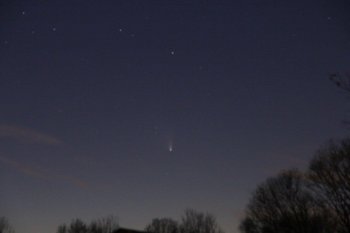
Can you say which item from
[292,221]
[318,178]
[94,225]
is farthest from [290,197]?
[94,225]

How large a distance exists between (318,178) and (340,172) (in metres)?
2.83

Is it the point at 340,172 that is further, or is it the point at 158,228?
the point at 158,228

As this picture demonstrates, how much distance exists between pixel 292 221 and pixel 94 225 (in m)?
52.0

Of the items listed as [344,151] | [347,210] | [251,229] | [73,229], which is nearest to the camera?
[344,151]

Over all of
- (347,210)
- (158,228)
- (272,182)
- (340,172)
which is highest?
(158,228)

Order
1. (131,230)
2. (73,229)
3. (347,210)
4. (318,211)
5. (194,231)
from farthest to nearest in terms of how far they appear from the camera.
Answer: (73,229) < (194,231) < (131,230) < (318,211) < (347,210)

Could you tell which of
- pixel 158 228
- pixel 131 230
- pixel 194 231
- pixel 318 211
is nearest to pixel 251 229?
pixel 318 211

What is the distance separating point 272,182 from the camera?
146ft

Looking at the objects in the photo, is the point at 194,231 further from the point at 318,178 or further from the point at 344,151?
the point at 344,151

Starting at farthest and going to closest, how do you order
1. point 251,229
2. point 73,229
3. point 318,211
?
point 73,229
point 251,229
point 318,211

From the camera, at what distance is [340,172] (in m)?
30.1

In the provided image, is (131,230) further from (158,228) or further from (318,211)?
(158,228)

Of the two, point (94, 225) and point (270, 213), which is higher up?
point (94, 225)

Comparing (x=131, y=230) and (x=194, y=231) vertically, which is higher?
(x=194, y=231)
